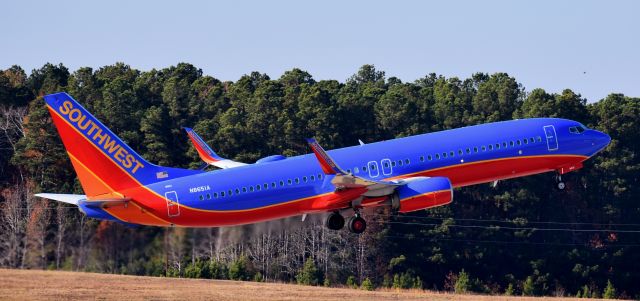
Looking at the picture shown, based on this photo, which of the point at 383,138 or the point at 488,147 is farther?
the point at 383,138

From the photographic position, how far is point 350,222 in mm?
80625

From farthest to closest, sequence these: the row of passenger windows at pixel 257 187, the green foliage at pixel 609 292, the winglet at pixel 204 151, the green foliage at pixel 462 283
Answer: the green foliage at pixel 609 292 < the green foliage at pixel 462 283 < the winglet at pixel 204 151 < the row of passenger windows at pixel 257 187

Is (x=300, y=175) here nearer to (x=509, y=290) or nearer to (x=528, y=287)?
(x=509, y=290)

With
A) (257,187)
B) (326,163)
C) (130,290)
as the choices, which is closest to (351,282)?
(130,290)

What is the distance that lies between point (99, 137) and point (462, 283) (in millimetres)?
52446

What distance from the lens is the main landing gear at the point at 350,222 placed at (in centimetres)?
8031

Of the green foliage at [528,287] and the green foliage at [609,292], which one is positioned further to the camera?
the green foliage at [528,287]

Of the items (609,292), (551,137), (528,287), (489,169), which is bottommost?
(609,292)

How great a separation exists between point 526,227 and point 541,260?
4906 millimetres

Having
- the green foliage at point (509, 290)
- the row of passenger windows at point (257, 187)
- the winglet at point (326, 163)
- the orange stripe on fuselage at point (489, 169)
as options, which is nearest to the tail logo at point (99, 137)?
the row of passenger windows at point (257, 187)

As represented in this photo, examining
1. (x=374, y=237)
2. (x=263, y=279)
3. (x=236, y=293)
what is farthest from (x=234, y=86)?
(x=236, y=293)

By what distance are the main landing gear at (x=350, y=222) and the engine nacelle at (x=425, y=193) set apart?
7.55ft

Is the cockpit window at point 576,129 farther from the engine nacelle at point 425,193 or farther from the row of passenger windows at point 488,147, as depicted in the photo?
the engine nacelle at point 425,193

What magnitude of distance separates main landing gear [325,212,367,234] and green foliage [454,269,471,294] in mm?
39122
